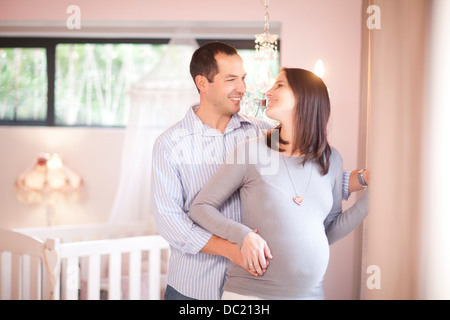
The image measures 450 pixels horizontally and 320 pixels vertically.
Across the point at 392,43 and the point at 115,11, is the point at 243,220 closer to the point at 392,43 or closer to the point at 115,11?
the point at 392,43

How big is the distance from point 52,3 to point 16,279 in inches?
61.4

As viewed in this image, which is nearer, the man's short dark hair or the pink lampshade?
the man's short dark hair

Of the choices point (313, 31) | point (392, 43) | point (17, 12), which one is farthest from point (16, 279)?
point (392, 43)

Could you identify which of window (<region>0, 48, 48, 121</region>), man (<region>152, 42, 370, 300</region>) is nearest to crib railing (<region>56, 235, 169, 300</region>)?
man (<region>152, 42, 370, 300</region>)

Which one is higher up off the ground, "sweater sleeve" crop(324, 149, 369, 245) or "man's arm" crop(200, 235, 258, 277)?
"sweater sleeve" crop(324, 149, 369, 245)

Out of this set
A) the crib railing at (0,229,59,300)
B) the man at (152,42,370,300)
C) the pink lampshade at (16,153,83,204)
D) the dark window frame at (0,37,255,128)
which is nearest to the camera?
the man at (152,42,370,300)

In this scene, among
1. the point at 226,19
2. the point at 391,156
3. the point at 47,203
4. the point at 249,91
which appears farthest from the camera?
the point at 47,203

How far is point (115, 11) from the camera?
300 cm

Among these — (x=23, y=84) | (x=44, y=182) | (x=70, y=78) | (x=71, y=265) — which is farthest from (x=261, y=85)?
(x=23, y=84)

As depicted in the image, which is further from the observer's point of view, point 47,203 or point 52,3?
point 47,203

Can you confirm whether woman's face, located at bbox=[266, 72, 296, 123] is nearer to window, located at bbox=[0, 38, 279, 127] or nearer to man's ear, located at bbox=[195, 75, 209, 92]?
man's ear, located at bbox=[195, 75, 209, 92]

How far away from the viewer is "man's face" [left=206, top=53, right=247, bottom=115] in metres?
1.69

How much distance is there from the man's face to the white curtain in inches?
63.8

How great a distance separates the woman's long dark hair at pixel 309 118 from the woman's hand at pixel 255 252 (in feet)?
0.82
